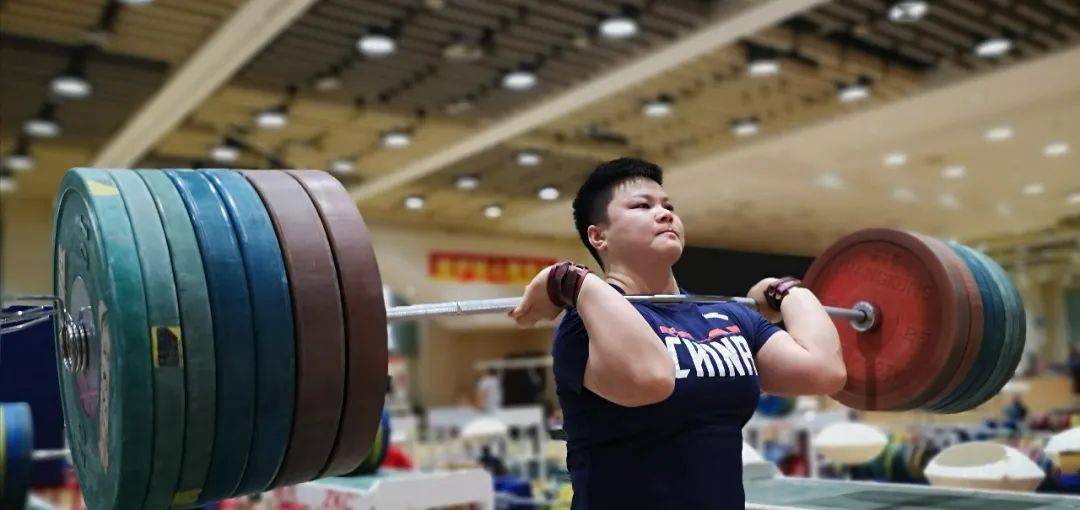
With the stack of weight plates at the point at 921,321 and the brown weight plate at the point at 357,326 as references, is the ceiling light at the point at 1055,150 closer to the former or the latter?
the stack of weight plates at the point at 921,321

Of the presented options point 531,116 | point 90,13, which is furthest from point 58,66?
point 531,116

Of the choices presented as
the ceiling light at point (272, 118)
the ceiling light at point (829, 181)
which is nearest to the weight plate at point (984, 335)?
the ceiling light at point (829, 181)

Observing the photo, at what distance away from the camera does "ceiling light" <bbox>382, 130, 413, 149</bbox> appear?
9094 millimetres

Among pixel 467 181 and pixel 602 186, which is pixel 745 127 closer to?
pixel 467 181

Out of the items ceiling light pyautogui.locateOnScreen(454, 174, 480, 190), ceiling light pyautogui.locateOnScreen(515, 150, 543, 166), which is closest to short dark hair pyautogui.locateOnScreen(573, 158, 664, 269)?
ceiling light pyautogui.locateOnScreen(515, 150, 543, 166)

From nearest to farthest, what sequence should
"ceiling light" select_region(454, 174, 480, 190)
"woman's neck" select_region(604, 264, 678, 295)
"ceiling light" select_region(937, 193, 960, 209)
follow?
"woman's neck" select_region(604, 264, 678, 295)
"ceiling light" select_region(454, 174, 480, 190)
"ceiling light" select_region(937, 193, 960, 209)

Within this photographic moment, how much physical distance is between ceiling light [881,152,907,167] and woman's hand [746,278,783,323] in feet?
26.2

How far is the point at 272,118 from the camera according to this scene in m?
8.46

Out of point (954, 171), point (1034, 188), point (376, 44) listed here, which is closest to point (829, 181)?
point (954, 171)

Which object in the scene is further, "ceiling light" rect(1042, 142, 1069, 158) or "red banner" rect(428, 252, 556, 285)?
"red banner" rect(428, 252, 556, 285)

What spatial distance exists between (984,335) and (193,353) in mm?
2197

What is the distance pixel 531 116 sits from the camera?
8.47m

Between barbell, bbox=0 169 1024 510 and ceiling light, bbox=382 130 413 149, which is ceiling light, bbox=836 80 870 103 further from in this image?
barbell, bbox=0 169 1024 510

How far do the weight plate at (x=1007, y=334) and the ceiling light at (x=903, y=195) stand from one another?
24.5ft
